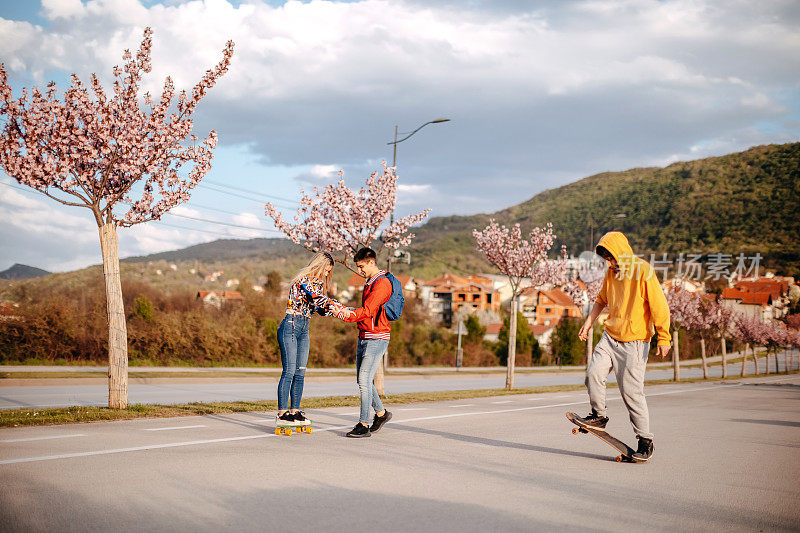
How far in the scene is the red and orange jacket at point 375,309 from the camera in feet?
26.0

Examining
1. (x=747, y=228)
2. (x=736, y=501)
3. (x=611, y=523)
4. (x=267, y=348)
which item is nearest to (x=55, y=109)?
(x=611, y=523)

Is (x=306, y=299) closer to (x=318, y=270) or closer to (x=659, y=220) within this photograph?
(x=318, y=270)

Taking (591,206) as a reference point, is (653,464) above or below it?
below

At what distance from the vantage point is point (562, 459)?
7.05m

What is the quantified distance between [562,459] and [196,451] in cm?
376

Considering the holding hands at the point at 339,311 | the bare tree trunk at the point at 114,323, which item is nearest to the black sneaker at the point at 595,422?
the holding hands at the point at 339,311

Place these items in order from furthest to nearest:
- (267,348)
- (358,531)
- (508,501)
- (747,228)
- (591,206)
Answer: (591,206), (747,228), (267,348), (508,501), (358,531)

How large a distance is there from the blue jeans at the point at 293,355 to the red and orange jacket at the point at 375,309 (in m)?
0.65

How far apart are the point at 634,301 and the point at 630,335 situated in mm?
356

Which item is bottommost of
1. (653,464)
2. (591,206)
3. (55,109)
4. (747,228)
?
(653,464)

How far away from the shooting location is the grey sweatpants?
6.87 meters

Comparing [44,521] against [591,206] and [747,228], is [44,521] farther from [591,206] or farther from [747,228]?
[591,206]

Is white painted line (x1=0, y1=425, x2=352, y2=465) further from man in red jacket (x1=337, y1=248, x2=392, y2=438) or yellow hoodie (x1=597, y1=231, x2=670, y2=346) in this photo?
yellow hoodie (x1=597, y1=231, x2=670, y2=346)

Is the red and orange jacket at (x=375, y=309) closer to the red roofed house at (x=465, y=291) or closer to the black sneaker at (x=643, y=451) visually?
the black sneaker at (x=643, y=451)
